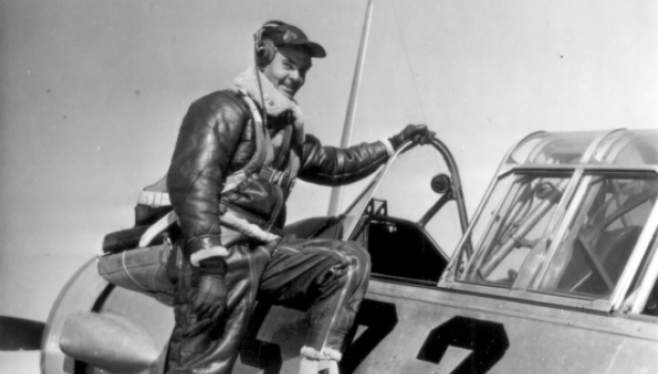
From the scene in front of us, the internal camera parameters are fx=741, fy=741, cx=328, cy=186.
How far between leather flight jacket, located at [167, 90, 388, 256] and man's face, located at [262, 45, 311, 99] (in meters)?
0.15

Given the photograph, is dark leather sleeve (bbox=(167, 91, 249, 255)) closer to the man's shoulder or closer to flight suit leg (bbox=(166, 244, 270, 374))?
the man's shoulder

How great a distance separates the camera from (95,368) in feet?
14.4

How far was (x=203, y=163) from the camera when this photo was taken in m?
3.19

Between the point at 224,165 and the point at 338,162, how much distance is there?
4.48 feet

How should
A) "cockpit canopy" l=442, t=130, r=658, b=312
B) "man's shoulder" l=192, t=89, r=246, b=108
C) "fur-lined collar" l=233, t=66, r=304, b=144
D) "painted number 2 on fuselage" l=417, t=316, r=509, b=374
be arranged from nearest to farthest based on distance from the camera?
"painted number 2 on fuselage" l=417, t=316, r=509, b=374 < "cockpit canopy" l=442, t=130, r=658, b=312 < "man's shoulder" l=192, t=89, r=246, b=108 < "fur-lined collar" l=233, t=66, r=304, b=144

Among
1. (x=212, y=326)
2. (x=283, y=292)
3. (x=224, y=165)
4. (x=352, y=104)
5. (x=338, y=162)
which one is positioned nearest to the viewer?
(x=212, y=326)

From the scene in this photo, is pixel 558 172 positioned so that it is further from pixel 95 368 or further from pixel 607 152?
pixel 95 368

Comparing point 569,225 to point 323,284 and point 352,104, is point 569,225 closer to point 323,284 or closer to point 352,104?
point 323,284

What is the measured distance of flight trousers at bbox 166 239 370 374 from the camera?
314 cm

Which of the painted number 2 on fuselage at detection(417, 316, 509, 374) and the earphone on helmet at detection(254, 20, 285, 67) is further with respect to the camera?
the earphone on helmet at detection(254, 20, 285, 67)

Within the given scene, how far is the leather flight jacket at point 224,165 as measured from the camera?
3136 mm

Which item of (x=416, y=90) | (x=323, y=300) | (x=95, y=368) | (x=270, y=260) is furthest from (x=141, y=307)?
(x=416, y=90)

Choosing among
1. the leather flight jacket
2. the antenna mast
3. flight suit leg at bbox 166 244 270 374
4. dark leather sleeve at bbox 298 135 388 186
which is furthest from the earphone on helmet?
the antenna mast

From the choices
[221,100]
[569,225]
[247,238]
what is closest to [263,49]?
[221,100]
